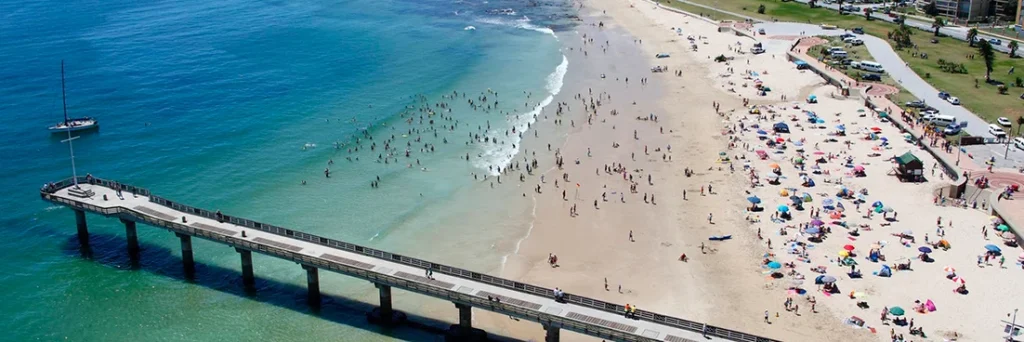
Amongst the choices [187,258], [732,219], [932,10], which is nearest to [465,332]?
[187,258]

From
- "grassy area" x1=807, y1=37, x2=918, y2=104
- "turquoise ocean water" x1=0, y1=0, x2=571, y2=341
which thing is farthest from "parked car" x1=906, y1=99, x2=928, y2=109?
"turquoise ocean water" x1=0, y1=0, x2=571, y2=341

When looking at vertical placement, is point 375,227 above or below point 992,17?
below

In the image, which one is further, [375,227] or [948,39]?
[948,39]

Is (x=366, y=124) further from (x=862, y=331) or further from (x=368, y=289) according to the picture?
(x=862, y=331)

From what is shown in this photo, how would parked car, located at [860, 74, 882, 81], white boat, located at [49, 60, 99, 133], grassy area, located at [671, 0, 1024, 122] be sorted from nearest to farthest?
1. white boat, located at [49, 60, 99, 133]
2. grassy area, located at [671, 0, 1024, 122]
3. parked car, located at [860, 74, 882, 81]

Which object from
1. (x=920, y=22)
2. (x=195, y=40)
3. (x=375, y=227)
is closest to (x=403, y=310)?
(x=375, y=227)

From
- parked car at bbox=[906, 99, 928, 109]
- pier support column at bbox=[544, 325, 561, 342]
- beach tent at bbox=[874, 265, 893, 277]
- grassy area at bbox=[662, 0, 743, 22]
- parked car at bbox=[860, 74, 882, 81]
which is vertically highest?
grassy area at bbox=[662, 0, 743, 22]

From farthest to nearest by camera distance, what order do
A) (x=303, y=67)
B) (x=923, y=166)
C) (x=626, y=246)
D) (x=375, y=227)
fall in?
(x=303, y=67) → (x=923, y=166) → (x=375, y=227) → (x=626, y=246)

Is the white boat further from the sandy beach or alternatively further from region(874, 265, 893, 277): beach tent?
region(874, 265, 893, 277): beach tent
